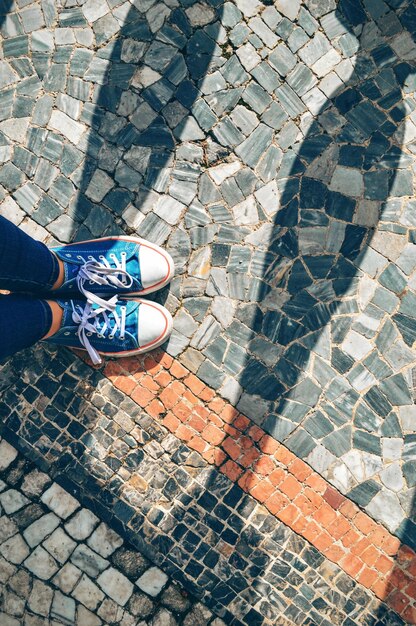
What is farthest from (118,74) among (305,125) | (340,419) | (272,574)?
(272,574)

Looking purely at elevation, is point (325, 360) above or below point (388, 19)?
below

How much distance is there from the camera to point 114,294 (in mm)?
4348

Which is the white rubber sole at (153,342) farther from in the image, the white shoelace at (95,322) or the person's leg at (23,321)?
the person's leg at (23,321)

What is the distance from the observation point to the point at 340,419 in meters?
4.27

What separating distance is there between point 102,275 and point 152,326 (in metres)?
0.53

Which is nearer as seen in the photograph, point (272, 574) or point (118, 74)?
point (272, 574)

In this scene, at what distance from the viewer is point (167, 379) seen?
4398 mm

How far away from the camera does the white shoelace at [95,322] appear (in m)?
4.15

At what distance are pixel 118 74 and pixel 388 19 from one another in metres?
2.11

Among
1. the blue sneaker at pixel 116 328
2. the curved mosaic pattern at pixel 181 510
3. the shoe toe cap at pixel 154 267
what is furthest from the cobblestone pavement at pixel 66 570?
the shoe toe cap at pixel 154 267

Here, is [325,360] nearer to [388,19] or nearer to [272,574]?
[272,574]

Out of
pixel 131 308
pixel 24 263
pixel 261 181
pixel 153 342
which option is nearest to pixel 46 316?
pixel 24 263

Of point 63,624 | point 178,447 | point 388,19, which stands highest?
point 388,19

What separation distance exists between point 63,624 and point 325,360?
107 inches
